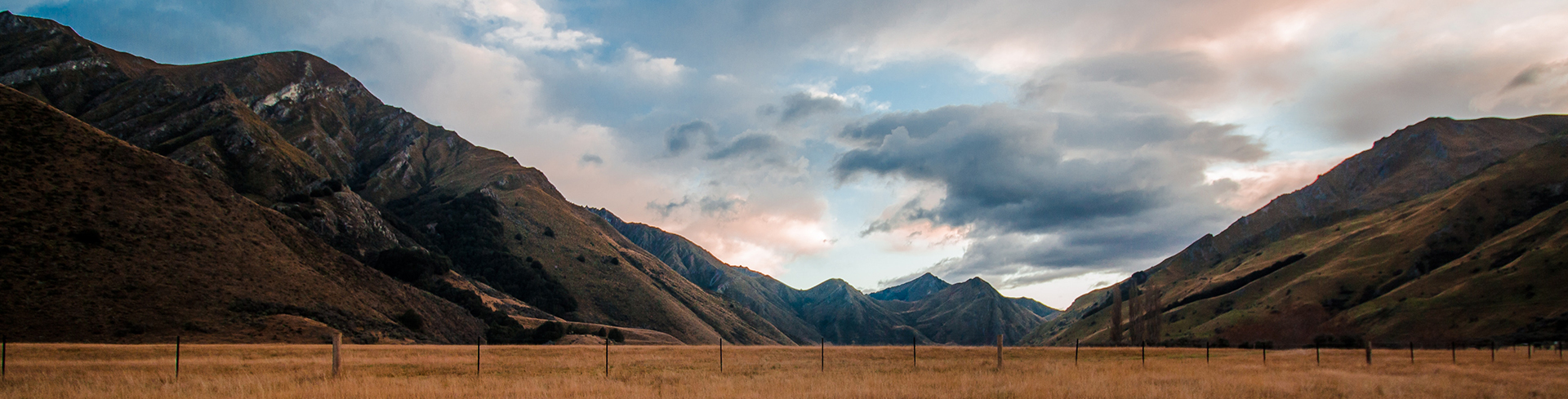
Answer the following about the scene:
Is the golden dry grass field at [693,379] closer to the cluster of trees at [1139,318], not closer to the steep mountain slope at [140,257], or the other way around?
the steep mountain slope at [140,257]

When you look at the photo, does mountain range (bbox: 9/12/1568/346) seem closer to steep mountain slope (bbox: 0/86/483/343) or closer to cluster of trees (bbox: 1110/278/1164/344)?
steep mountain slope (bbox: 0/86/483/343)

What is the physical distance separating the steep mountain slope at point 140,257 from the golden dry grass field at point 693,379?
21.7 meters

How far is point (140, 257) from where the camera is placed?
61062mm

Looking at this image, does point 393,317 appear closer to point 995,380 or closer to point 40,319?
point 40,319

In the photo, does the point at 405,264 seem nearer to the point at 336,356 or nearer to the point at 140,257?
the point at 140,257

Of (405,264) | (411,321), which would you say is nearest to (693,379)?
(411,321)

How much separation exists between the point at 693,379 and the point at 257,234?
243 feet

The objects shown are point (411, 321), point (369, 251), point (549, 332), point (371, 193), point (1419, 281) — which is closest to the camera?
point (411, 321)

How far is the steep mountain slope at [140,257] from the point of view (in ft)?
178

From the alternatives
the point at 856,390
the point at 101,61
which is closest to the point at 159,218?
the point at 856,390

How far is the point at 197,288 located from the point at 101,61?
143309mm

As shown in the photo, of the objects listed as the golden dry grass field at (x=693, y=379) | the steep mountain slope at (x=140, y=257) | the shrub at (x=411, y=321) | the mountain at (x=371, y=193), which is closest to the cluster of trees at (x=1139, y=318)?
the mountain at (x=371, y=193)

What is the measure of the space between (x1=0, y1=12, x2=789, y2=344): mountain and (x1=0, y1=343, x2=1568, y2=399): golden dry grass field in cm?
7586

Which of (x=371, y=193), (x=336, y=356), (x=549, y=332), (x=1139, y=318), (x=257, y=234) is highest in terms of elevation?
(x=371, y=193)
